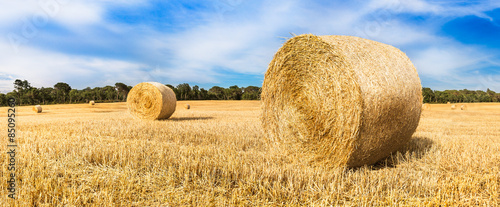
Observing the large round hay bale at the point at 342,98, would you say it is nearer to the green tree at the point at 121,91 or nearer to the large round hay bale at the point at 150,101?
the large round hay bale at the point at 150,101

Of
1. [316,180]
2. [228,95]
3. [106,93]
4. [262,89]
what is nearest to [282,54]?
[262,89]

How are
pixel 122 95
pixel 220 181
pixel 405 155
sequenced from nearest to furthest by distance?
pixel 220 181 → pixel 405 155 → pixel 122 95

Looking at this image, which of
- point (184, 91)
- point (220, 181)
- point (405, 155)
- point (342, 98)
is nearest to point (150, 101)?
point (220, 181)

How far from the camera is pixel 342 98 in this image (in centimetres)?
415

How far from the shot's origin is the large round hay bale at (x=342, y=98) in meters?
3.98

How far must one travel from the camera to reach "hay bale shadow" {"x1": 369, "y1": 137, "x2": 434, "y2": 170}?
182 inches

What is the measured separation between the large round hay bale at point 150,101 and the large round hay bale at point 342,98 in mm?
7068

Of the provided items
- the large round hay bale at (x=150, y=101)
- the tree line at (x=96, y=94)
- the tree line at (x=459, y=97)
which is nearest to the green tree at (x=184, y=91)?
the tree line at (x=96, y=94)

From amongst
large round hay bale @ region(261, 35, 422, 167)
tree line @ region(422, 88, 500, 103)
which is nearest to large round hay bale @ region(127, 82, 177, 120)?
→ large round hay bale @ region(261, 35, 422, 167)

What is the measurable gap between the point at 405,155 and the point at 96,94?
157ft

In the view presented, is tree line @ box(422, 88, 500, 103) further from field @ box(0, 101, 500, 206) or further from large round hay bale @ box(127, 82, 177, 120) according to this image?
field @ box(0, 101, 500, 206)

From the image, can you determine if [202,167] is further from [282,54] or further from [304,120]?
[282,54]

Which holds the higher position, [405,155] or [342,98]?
[342,98]

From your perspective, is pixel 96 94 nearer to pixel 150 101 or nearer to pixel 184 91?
pixel 184 91
